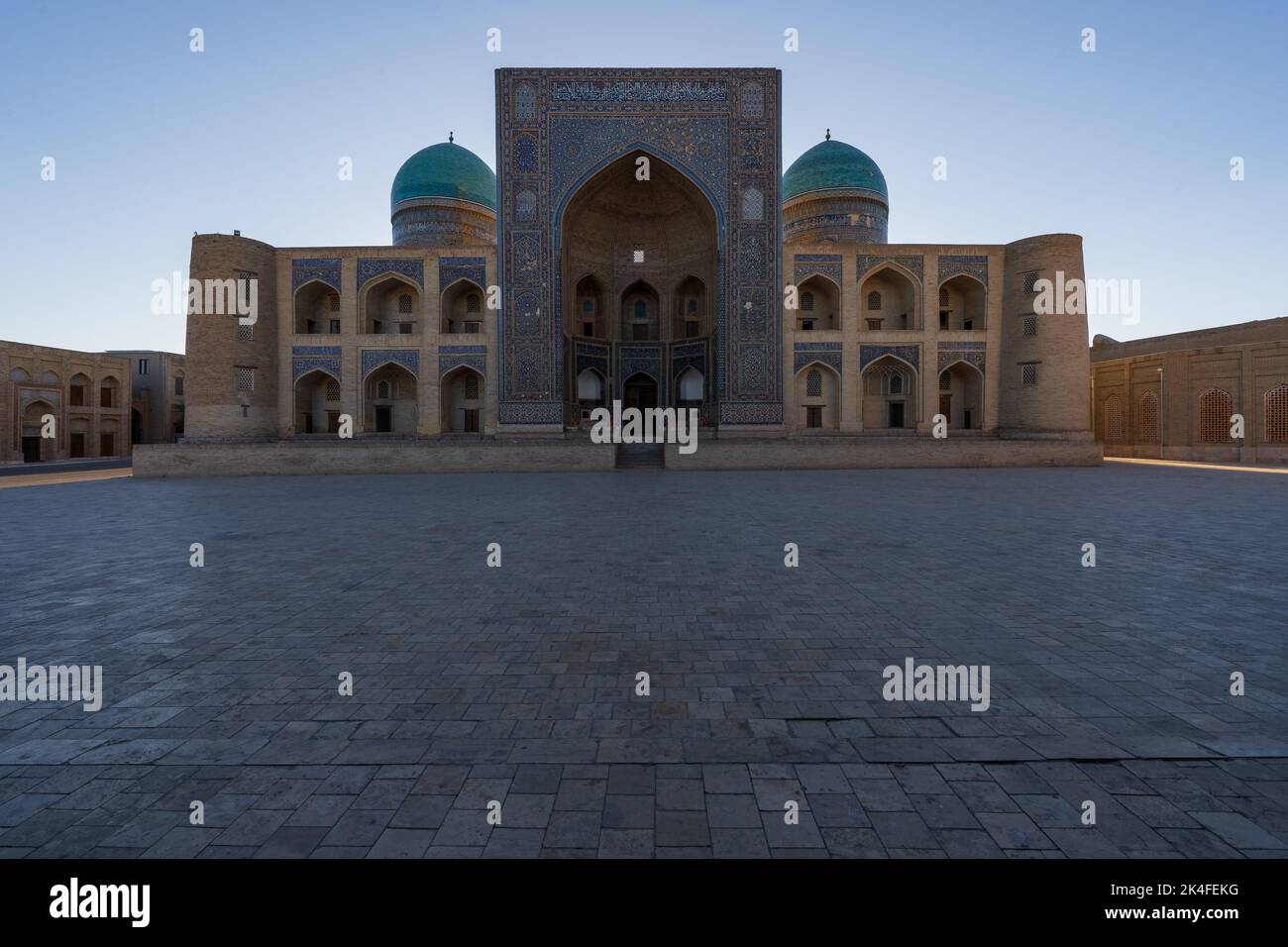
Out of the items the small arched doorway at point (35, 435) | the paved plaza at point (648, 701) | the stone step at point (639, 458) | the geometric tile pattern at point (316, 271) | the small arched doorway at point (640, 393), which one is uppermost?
the geometric tile pattern at point (316, 271)

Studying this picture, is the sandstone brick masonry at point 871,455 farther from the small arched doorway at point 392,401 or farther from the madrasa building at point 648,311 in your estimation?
the small arched doorway at point 392,401

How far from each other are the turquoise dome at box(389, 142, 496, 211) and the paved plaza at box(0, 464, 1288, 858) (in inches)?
907

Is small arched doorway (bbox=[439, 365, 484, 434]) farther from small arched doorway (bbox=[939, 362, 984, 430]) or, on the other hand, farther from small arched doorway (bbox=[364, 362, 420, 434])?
small arched doorway (bbox=[939, 362, 984, 430])

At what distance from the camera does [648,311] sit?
23734 mm

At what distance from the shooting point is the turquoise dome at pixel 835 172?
25.0 metres

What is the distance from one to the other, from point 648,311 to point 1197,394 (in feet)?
59.0

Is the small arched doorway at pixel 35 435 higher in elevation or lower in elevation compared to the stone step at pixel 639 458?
higher

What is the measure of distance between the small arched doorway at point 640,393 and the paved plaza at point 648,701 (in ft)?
60.3

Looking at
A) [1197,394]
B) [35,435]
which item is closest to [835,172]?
[1197,394]

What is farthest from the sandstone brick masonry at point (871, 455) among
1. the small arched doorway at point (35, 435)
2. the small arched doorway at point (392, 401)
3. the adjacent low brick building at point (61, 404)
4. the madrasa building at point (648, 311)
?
the small arched doorway at point (35, 435)

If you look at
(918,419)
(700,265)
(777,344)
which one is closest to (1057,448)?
(918,419)
